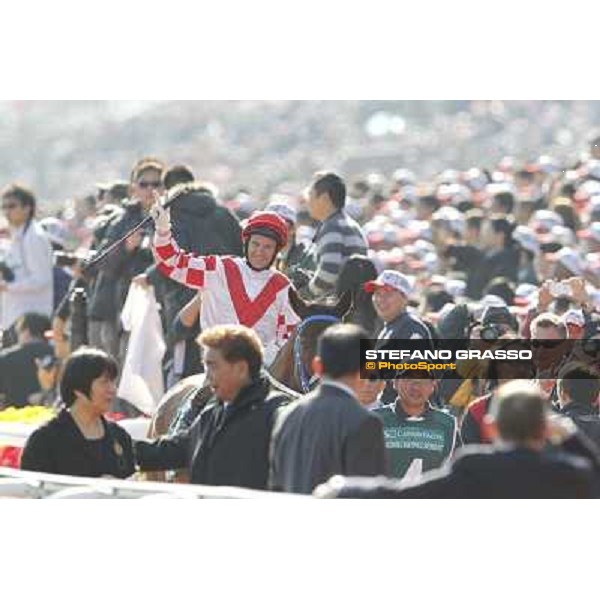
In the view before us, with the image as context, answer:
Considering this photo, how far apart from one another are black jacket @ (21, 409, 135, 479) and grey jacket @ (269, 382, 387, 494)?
107 cm

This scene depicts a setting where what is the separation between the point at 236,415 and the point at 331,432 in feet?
2.22

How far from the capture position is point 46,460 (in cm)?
1038

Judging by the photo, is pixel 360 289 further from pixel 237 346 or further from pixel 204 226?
pixel 237 346

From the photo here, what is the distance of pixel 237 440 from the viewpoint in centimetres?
1008

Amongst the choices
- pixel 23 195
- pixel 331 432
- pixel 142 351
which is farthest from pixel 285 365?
pixel 23 195

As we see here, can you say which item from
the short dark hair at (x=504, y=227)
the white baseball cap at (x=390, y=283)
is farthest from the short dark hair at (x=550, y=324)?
the short dark hair at (x=504, y=227)

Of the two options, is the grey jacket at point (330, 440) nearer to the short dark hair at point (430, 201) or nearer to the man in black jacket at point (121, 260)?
the man in black jacket at point (121, 260)

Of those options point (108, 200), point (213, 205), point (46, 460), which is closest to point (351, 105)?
point (213, 205)

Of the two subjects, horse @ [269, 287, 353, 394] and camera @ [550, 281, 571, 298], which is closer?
horse @ [269, 287, 353, 394]

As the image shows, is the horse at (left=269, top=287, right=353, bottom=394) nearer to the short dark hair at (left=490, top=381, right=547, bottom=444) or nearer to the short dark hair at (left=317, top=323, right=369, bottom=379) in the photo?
the short dark hair at (left=317, top=323, right=369, bottom=379)

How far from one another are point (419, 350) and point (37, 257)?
273 cm

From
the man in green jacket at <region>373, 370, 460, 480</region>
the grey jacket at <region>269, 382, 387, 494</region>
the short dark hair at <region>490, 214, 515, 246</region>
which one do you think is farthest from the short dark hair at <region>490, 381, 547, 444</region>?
the short dark hair at <region>490, 214, 515, 246</region>

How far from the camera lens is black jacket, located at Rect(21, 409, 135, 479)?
33.9 feet
